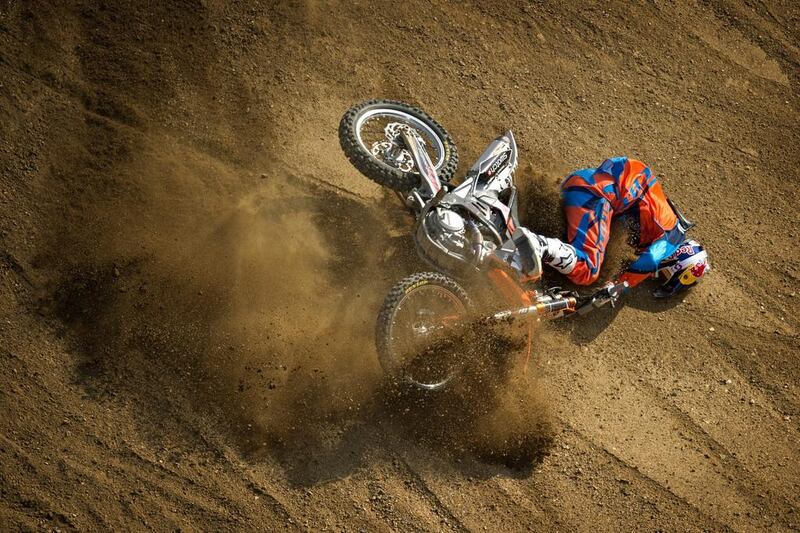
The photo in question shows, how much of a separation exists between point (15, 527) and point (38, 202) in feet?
9.97

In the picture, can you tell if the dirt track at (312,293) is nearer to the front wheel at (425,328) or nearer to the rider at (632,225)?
the rider at (632,225)

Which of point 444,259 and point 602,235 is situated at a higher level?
point 602,235

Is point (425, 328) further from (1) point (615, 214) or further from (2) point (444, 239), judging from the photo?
(1) point (615, 214)

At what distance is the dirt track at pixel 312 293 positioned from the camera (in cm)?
583

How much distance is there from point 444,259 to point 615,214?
2618 mm

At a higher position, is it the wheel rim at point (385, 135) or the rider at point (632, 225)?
the rider at point (632, 225)

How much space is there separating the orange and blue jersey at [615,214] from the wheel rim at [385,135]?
58.8 inches

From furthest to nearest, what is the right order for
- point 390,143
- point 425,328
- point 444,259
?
point 390,143
point 444,259
point 425,328

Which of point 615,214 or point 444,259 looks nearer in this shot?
point 444,259

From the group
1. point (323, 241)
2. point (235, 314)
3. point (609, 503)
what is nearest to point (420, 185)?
point (323, 241)

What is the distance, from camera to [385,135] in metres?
7.20

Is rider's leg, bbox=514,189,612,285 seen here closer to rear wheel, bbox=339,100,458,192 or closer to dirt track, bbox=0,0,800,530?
dirt track, bbox=0,0,800,530

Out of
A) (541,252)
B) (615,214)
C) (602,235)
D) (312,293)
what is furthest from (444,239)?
(615,214)

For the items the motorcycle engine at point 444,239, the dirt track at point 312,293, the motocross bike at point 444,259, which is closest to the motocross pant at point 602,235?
the motocross bike at point 444,259
